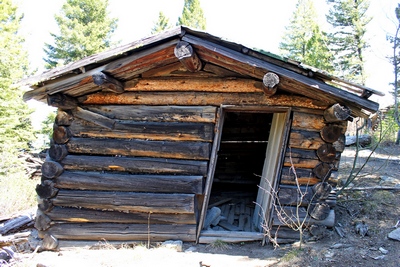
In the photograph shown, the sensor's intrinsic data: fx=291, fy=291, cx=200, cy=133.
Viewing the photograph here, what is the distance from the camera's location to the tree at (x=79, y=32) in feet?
65.8

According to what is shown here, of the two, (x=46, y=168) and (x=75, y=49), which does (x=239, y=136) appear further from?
(x=75, y=49)

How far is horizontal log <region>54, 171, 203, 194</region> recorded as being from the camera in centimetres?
473

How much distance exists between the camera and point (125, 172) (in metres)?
5.00

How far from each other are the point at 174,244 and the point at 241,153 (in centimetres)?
532

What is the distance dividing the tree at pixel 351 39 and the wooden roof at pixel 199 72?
19.5 metres

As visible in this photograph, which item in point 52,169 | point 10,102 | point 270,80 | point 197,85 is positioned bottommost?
point 52,169

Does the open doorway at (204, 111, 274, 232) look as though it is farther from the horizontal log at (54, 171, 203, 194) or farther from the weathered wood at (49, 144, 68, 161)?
the weathered wood at (49, 144, 68, 161)

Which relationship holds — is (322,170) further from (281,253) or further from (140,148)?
(140,148)

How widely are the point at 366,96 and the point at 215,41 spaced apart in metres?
2.33

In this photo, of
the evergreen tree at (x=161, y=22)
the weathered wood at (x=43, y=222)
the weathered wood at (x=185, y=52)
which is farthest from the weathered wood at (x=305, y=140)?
the evergreen tree at (x=161, y=22)

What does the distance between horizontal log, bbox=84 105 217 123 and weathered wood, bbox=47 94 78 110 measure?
242 millimetres

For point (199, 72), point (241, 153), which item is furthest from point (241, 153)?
point (199, 72)

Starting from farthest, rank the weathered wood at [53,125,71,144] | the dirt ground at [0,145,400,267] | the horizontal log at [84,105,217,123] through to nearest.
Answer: the weathered wood at [53,125,71,144] < the horizontal log at [84,105,217,123] < the dirt ground at [0,145,400,267]

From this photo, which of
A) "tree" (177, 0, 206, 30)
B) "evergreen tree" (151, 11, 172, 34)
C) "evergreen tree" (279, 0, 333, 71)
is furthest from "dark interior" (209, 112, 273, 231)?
"evergreen tree" (151, 11, 172, 34)
